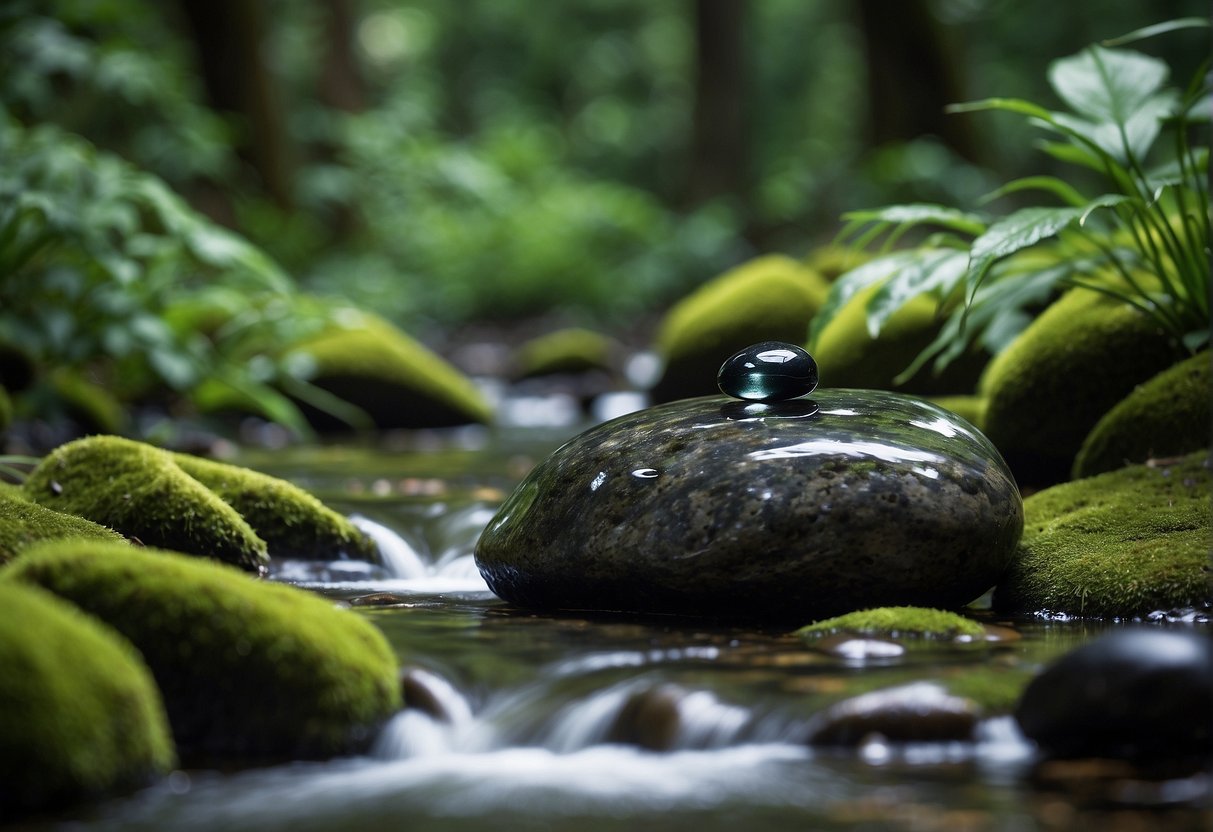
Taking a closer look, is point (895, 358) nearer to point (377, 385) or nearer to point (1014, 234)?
point (1014, 234)

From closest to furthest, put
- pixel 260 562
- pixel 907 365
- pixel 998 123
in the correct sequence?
pixel 260 562 → pixel 907 365 → pixel 998 123

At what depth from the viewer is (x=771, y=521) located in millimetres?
3498

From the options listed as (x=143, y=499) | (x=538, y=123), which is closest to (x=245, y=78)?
(x=143, y=499)

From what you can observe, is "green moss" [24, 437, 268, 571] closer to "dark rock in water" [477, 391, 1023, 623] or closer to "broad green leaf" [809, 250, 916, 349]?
"dark rock in water" [477, 391, 1023, 623]

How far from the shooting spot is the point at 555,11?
26922 mm

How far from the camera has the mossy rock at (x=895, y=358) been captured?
21.4ft

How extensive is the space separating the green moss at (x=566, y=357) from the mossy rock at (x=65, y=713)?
9.54 meters

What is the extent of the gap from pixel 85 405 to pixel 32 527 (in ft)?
13.8

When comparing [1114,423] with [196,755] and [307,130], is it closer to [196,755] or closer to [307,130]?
[196,755]

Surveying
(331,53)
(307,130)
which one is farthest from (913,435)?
(331,53)

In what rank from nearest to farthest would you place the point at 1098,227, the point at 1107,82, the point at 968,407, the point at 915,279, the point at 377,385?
the point at 915,279 < the point at 1107,82 < the point at 1098,227 < the point at 968,407 < the point at 377,385

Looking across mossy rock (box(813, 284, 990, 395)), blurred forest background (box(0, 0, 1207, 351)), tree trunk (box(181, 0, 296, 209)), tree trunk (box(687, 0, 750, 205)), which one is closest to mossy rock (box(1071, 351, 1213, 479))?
mossy rock (box(813, 284, 990, 395))

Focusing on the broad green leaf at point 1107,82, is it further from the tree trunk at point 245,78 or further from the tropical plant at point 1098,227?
the tree trunk at point 245,78

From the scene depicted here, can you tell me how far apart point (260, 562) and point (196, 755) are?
5.54ft
